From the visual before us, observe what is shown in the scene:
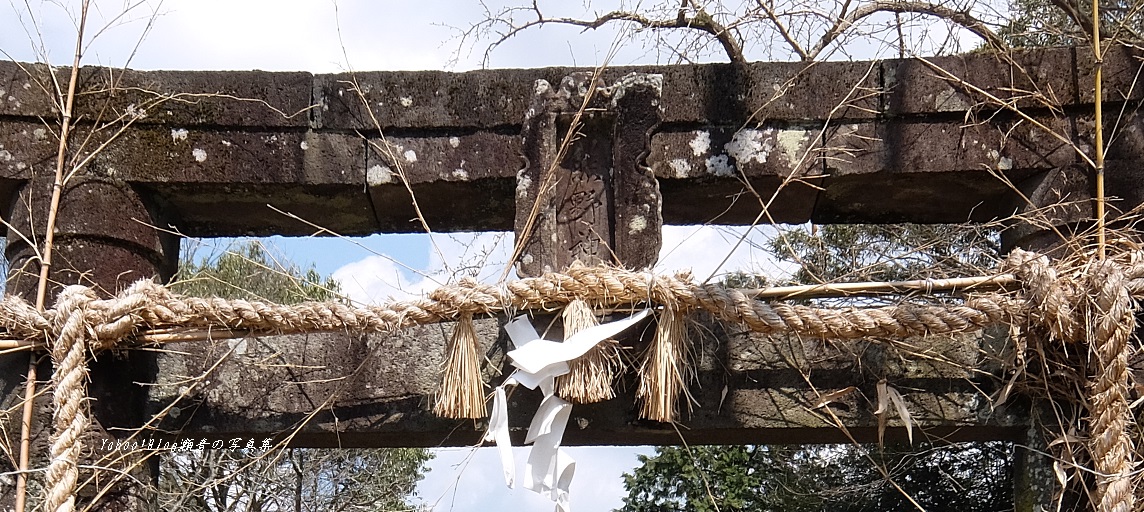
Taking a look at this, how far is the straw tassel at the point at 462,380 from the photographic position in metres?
2.25

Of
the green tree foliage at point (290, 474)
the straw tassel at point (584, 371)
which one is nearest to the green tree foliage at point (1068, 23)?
the straw tassel at point (584, 371)

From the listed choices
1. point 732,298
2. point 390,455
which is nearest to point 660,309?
point 732,298

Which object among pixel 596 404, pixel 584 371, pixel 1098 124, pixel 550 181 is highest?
pixel 1098 124

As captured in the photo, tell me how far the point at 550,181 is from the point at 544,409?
56 centimetres

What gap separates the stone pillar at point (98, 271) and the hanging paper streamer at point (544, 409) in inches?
37.4

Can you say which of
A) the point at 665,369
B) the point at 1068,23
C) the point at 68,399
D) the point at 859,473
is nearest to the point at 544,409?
the point at 665,369

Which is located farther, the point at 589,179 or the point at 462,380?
the point at 589,179

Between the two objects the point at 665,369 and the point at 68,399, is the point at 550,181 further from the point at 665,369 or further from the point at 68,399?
the point at 68,399

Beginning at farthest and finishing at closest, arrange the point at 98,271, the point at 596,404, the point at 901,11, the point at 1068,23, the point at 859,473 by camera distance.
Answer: the point at 859,473 → the point at 1068,23 → the point at 901,11 → the point at 98,271 → the point at 596,404

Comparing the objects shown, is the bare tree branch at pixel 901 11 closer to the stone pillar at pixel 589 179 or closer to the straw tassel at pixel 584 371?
the stone pillar at pixel 589 179

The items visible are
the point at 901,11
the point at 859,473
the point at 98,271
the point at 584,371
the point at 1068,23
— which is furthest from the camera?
the point at 859,473

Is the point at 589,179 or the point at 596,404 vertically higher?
the point at 589,179

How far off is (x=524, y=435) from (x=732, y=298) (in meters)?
0.64

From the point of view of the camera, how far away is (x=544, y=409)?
2.29m
